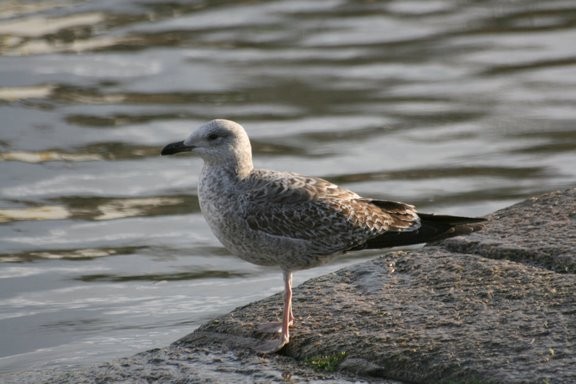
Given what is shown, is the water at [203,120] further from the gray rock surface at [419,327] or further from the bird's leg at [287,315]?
the bird's leg at [287,315]

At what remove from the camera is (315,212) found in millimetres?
6188

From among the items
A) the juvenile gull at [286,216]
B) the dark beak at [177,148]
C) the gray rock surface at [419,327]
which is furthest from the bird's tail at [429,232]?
the dark beak at [177,148]

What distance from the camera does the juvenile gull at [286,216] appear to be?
6055 mm

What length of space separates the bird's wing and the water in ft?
4.36

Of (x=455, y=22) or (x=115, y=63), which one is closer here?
(x=115, y=63)

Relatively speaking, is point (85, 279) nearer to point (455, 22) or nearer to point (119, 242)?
point (119, 242)

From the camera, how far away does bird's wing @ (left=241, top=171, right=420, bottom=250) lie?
6.07 m

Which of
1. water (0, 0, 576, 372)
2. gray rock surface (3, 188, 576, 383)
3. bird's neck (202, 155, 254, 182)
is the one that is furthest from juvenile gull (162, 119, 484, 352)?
water (0, 0, 576, 372)

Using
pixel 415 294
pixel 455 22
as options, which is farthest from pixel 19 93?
pixel 415 294

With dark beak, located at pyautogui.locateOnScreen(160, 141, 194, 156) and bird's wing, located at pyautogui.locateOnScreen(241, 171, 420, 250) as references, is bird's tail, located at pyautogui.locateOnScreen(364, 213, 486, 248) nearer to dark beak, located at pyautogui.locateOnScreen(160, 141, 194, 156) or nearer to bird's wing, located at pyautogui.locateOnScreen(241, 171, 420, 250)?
bird's wing, located at pyautogui.locateOnScreen(241, 171, 420, 250)

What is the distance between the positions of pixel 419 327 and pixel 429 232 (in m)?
0.88

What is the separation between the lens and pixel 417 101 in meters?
11.6

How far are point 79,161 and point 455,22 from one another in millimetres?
5491

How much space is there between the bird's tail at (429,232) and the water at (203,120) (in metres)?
1.49
